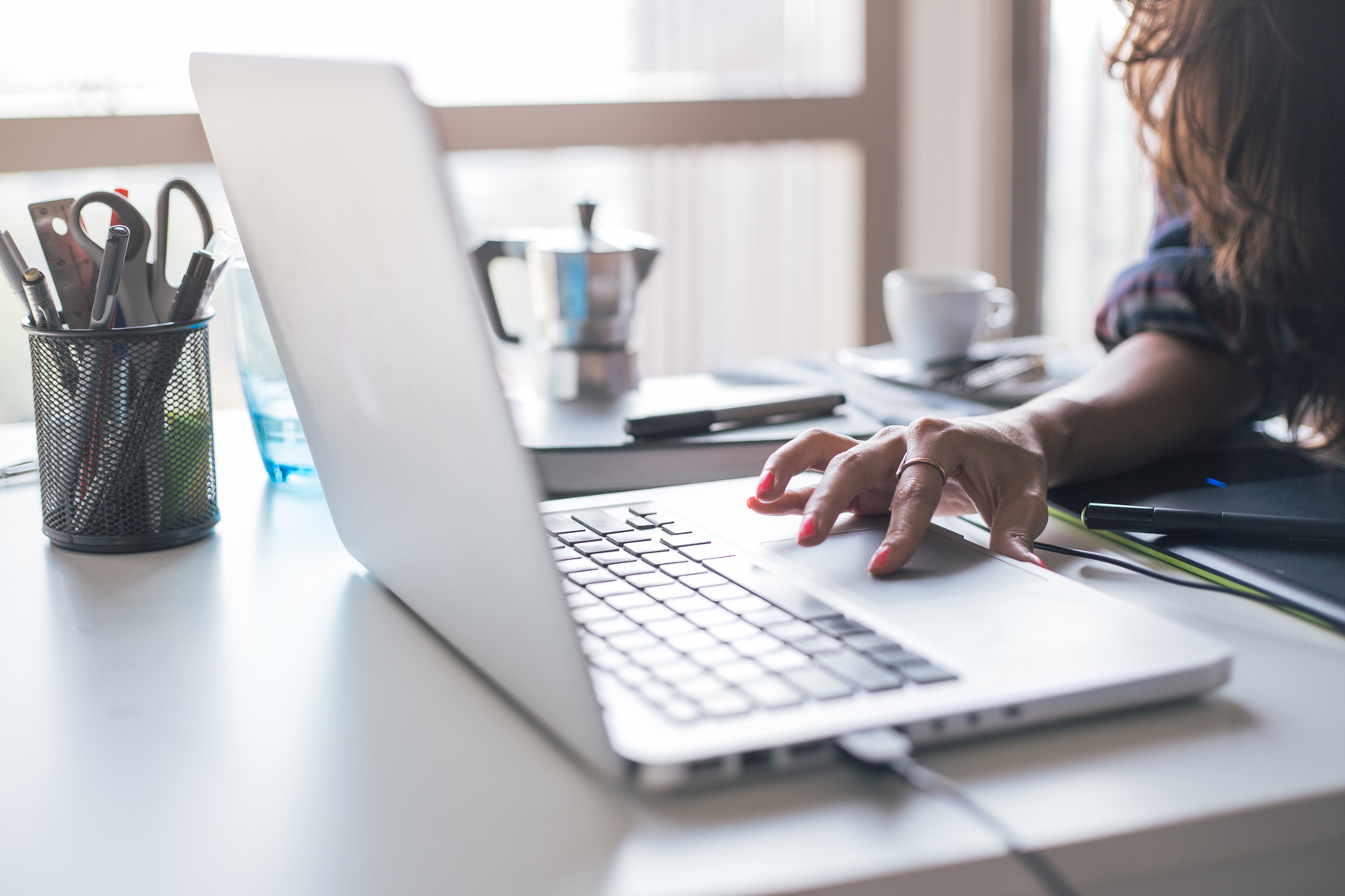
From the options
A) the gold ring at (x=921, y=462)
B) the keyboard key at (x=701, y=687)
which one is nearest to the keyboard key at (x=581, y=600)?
the keyboard key at (x=701, y=687)

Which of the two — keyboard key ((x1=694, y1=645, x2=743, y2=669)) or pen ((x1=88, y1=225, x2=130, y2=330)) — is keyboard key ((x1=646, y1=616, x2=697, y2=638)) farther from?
pen ((x1=88, y1=225, x2=130, y2=330))

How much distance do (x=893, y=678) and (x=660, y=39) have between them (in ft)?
8.11

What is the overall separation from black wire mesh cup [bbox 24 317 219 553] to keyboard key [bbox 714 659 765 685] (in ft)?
1.41

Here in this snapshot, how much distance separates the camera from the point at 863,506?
0.67 m

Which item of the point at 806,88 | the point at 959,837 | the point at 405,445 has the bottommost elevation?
the point at 959,837

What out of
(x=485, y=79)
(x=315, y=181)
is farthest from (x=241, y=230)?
(x=485, y=79)

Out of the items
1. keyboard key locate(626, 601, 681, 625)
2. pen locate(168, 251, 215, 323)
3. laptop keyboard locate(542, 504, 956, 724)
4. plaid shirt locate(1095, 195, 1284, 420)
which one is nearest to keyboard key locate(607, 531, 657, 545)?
laptop keyboard locate(542, 504, 956, 724)

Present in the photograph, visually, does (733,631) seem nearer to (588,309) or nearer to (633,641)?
(633,641)

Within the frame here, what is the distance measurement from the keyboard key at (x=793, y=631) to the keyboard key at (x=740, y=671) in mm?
31

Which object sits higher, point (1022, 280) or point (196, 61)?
point (196, 61)

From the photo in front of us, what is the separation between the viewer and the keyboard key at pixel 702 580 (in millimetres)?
543

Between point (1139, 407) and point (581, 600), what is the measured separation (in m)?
0.51

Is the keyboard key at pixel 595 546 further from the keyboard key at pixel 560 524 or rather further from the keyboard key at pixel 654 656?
the keyboard key at pixel 654 656

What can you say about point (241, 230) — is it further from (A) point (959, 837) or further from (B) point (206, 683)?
(A) point (959, 837)
